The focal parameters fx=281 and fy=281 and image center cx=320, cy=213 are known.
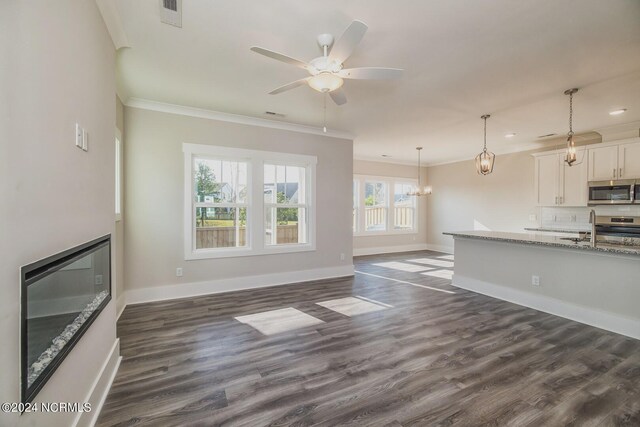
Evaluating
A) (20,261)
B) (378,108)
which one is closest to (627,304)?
(378,108)

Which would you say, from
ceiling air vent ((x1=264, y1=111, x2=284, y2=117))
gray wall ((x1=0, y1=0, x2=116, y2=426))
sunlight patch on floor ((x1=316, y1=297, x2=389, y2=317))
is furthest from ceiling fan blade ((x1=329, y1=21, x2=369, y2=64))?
sunlight patch on floor ((x1=316, y1=297, x2=389, y2=317))

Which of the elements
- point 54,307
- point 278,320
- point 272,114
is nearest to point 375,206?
point 272,114

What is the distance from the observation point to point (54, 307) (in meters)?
1.37

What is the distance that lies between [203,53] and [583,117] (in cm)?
574

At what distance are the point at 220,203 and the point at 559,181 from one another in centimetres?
666

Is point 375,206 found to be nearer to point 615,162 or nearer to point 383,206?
point 383,206

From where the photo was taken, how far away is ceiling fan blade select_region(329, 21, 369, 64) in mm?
1867

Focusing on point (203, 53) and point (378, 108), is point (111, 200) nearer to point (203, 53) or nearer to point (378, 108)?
point (203, 53)

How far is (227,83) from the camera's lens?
3.40 meters

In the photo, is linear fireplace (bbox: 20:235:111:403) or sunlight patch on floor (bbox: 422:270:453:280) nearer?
linear fireplace (bbox: 20:235:111:403)

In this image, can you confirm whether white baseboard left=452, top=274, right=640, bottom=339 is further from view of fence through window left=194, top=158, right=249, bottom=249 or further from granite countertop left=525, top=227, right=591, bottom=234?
view of fence through window left=194, top=158, right=249, bottom=249

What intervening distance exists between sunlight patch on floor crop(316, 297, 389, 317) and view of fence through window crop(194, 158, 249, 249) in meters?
1.87

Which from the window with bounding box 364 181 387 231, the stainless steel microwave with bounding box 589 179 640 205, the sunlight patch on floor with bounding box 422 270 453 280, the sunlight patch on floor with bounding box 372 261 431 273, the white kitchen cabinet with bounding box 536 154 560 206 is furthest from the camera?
the window with bounding box 364 181 387 231

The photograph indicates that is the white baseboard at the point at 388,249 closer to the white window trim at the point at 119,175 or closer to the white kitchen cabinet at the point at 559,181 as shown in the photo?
the white kitchen cabinet at the point at 559,181
